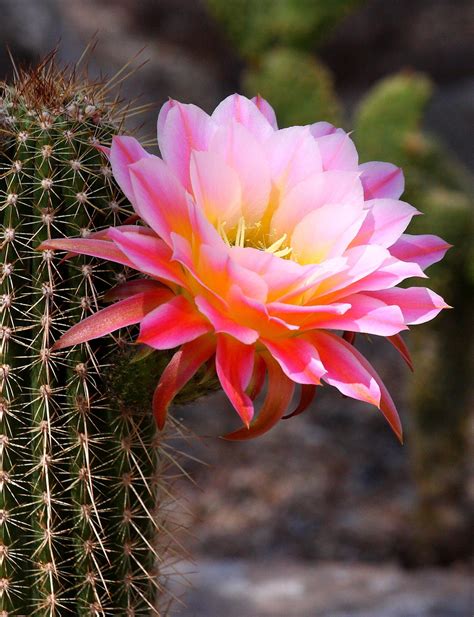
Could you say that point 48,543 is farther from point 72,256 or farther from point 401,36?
point 401,36

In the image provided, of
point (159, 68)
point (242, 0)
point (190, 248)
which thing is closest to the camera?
point (190, 248)

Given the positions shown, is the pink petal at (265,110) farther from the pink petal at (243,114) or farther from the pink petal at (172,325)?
the pink petal at (172,325)

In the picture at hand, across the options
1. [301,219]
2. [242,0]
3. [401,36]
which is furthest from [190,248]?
[401,36]

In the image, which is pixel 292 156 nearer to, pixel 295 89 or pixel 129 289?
pixel 129 289

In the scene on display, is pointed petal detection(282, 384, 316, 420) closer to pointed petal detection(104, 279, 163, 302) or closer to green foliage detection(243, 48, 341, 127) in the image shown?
pointed petal detection(104, 279, 163, 302)

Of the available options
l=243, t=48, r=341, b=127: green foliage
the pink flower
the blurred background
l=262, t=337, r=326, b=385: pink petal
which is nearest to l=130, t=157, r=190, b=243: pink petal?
the pink flower

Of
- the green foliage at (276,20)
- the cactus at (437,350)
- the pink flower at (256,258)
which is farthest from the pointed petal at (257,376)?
the green foliage at (276,20)
